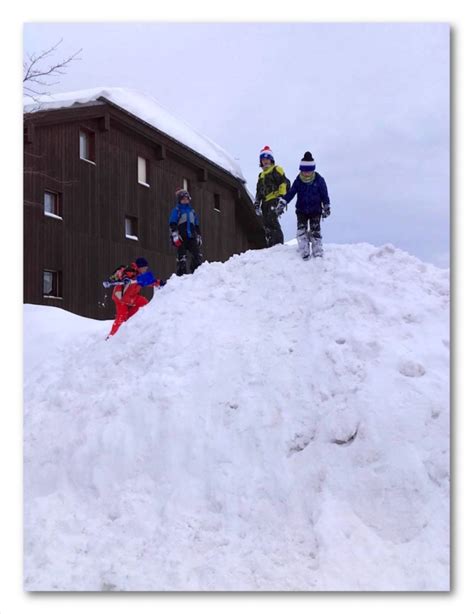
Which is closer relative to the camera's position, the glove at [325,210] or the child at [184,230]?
the glove at [325,210]

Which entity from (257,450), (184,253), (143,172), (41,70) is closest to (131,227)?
(143,172)

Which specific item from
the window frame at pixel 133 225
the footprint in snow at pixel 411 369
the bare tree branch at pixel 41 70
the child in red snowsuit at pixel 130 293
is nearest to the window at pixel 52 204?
the bare tree branch at pixel 41 70

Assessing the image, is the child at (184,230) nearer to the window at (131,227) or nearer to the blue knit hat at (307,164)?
the blue knit hat at (307,164)

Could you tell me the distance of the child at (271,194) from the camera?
690 cm

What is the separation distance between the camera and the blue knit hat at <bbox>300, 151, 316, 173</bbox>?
235 inches

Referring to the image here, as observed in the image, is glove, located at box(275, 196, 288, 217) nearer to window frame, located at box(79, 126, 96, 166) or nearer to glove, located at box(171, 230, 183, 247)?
glove, located at box(171, 230, 183, 247)

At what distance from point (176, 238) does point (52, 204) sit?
1.98m

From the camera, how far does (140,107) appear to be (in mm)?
8852

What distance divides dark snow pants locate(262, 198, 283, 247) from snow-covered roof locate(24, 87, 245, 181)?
4.11 ft

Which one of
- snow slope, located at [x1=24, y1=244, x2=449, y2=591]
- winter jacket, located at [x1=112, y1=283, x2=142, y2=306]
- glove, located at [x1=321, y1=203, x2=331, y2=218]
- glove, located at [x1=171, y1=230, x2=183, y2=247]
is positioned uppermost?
glove, located at [x1=321, y1=203, x2=331, y2=218]

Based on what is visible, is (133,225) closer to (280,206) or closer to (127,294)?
(127,294)

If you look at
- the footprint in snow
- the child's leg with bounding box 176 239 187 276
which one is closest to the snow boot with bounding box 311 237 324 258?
the footprint in snow
